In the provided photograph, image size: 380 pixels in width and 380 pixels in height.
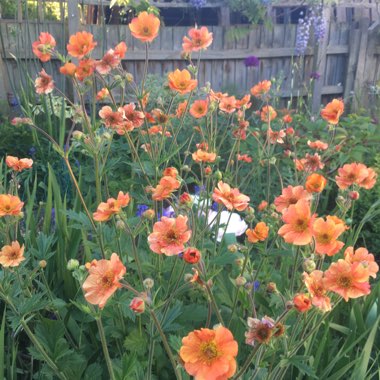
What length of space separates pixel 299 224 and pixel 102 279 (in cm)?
40

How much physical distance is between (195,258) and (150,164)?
0.85 meters

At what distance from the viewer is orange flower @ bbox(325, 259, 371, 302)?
0.92 metres

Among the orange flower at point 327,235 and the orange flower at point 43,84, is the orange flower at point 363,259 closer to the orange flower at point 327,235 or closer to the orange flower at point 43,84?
the orange flower at point 327,235

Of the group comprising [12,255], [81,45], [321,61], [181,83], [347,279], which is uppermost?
[81,45]

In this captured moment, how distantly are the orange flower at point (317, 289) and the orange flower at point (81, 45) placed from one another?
0.99 m

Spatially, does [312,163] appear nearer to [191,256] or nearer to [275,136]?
[275,136]

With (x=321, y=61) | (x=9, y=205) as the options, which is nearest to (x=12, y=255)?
(x=9, y=205)

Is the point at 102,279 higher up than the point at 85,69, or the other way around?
the point at 85,69

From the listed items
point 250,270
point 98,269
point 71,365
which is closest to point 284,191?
point 250,270

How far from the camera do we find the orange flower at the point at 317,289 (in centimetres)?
93

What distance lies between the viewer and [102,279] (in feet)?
3.07

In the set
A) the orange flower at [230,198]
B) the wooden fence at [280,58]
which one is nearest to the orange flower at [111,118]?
the orange flower at [230,198]

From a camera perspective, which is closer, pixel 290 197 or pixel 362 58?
pixel 290 197

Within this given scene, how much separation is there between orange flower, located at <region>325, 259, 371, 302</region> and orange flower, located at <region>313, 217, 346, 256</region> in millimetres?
62
